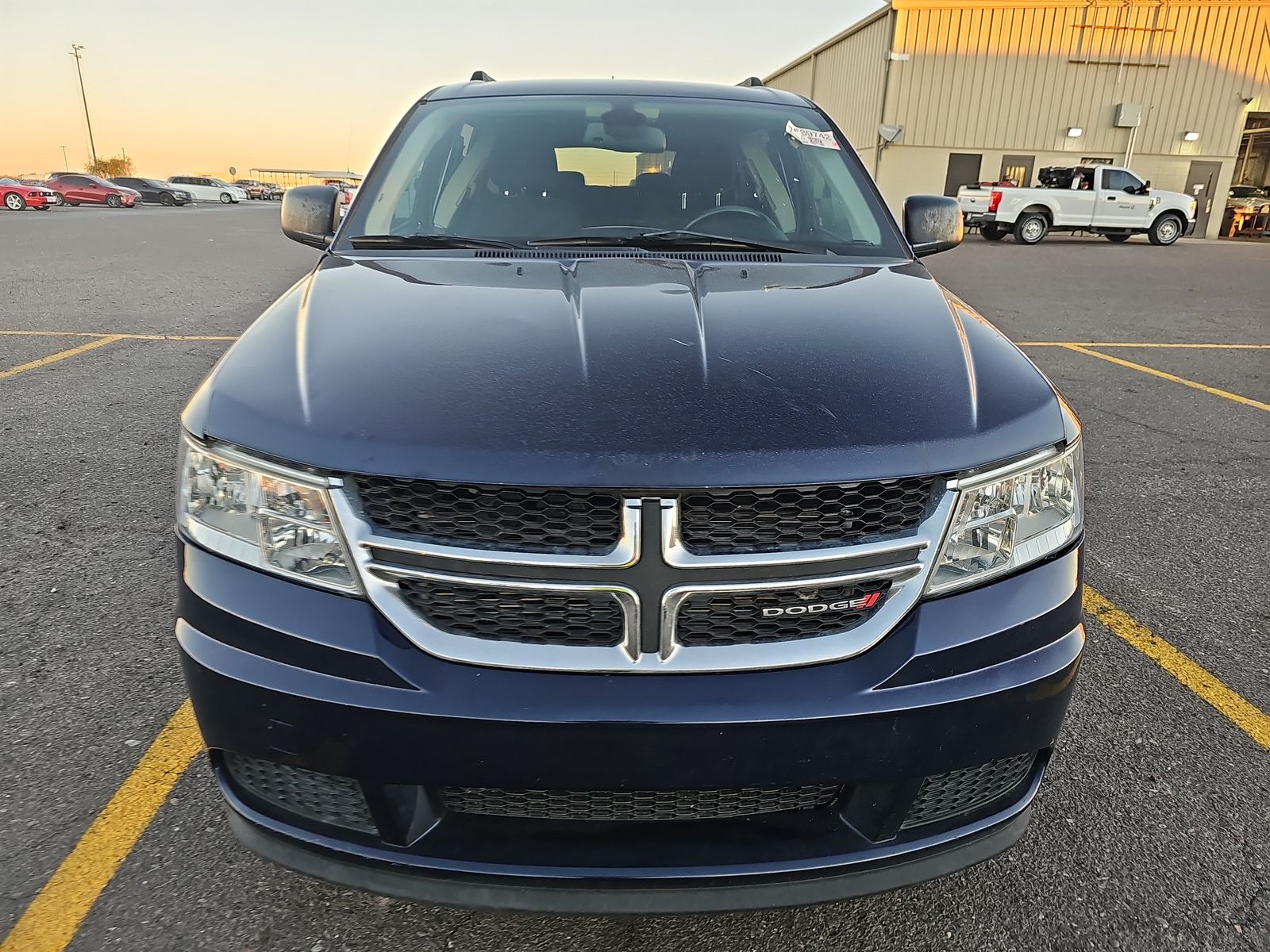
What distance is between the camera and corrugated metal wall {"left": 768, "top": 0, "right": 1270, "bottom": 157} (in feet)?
95.8

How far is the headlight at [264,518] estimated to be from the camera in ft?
4.53

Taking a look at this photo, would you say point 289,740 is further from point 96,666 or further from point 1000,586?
point 96,666

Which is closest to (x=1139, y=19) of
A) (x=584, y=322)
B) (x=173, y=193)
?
(x=584, y=322)

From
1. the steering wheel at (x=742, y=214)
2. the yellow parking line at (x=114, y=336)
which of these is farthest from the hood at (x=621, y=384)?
the yellow parking line at (x=114, y=336)

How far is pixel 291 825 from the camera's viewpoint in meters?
1.43

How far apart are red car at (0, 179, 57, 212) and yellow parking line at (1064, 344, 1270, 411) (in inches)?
1518

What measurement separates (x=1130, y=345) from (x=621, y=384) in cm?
788

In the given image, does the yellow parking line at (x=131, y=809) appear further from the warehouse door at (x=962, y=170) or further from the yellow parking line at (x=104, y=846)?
the warehouse door at (x=962, y=170)

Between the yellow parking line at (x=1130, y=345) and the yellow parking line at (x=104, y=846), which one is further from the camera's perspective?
the yellow parking line at (x=1130, y=345)

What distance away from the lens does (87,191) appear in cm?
3975

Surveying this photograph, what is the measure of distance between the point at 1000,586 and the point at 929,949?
76 cm

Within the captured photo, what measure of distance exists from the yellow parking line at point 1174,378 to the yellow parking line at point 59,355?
8.03 m

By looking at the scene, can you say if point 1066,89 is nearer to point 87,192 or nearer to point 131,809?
point 131,809

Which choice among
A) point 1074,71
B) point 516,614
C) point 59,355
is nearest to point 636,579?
point 516,614
